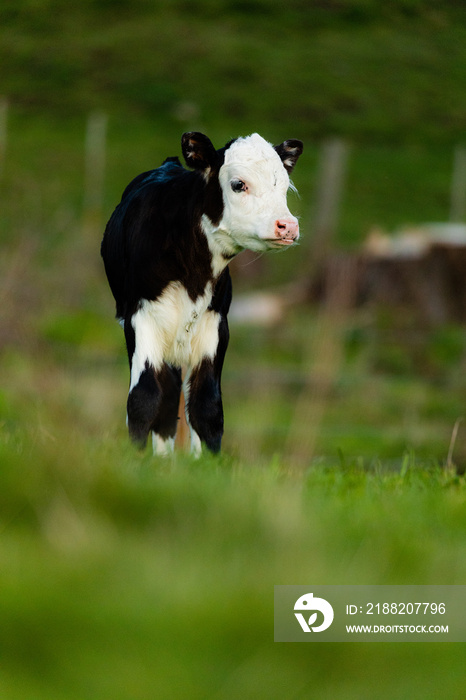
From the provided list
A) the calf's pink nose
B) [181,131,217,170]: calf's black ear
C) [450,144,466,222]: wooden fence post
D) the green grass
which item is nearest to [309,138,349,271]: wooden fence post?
[450,144,466,222]: wooden fence post

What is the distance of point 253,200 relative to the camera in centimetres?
490

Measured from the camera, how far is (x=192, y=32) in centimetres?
689

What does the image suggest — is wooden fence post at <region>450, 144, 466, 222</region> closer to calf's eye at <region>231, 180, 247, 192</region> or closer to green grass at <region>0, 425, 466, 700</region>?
calf's eye at <region>231, 180, 247, 192</region>

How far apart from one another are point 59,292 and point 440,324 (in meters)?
12.5

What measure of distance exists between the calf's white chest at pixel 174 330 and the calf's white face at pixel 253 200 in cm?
32

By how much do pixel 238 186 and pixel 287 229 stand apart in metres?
0.46

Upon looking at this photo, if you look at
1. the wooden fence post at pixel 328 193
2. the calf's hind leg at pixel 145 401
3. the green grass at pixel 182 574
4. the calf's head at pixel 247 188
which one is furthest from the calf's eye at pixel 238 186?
the wooden fence post at pixel 328 193

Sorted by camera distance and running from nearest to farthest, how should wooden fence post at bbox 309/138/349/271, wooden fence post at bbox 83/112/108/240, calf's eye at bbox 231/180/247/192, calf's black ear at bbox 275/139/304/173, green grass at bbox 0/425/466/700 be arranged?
green grass at bbox 0/425/466/700, calf's eye at bbox 231/180/247/192, calf's black ear at bbox 275/139/304/173, wooden fence post at bbox 83/112/108/240, wooden fence post at bbox 309/138/349/271

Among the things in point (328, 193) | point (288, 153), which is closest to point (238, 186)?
point (288, 153)

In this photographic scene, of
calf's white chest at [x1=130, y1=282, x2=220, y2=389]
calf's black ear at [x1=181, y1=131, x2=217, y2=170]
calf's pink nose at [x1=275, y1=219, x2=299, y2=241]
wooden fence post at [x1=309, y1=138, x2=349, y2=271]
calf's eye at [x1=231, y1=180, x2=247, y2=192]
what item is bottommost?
calf's white chest at [x1=130, y1=282, x2=220, y2=389]

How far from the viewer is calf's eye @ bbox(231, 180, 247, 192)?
495cm

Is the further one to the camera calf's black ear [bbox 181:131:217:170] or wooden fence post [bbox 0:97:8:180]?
wooden fence post [bbox 0:97:8:180]

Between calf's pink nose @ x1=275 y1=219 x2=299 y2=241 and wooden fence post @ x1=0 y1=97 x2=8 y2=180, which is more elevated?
wooden fence post @ x1=0 y1=97 x2=8 y2=180

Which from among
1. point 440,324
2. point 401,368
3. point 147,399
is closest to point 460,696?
point 147,399
